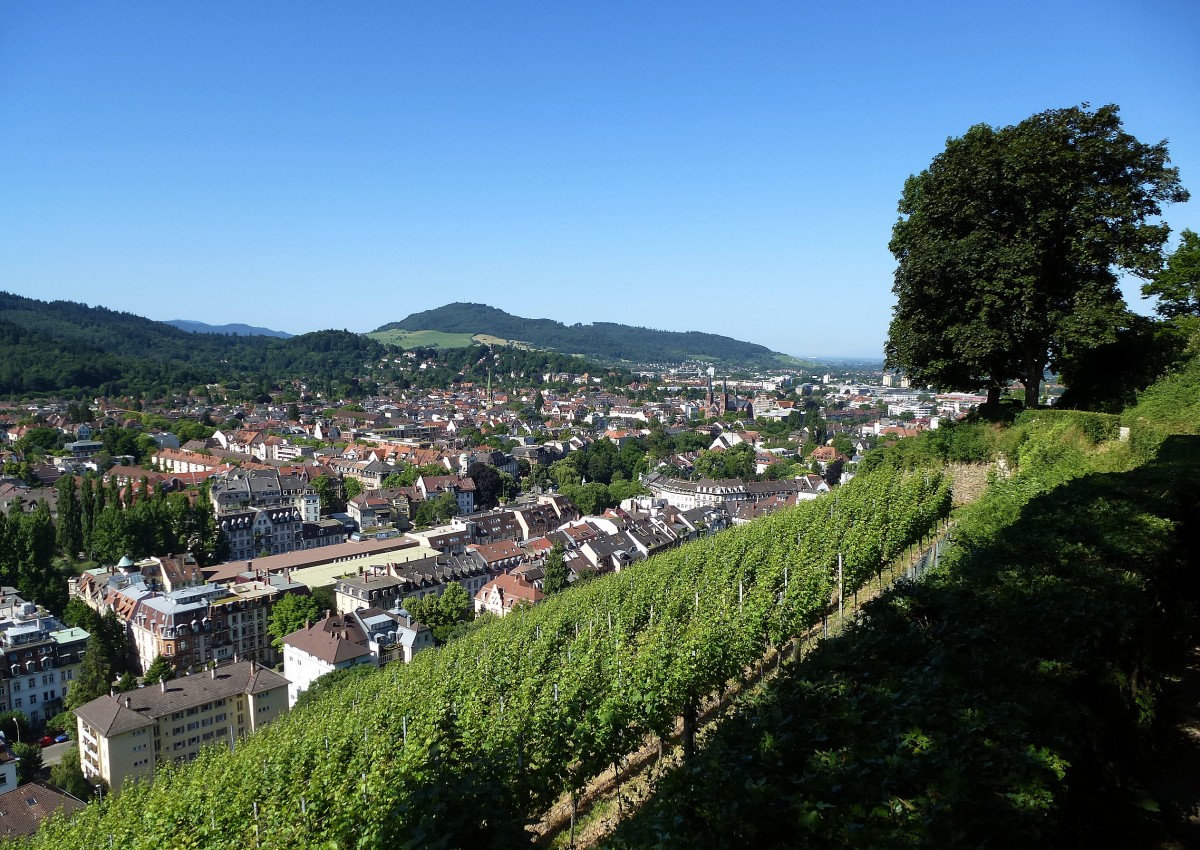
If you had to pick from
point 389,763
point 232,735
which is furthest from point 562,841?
point 232,735

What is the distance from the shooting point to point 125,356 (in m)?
148

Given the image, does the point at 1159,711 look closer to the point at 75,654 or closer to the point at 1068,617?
the point at 1068,617

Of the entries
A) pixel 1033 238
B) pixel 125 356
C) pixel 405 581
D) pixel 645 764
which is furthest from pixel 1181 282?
pixel 125 356

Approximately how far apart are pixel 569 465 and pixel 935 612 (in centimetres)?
6453

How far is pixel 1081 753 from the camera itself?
144 inches

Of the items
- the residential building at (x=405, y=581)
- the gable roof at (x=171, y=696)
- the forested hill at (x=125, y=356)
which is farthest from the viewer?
the forested hill at (x=125, y=356)

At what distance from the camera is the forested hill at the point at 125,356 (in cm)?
10844

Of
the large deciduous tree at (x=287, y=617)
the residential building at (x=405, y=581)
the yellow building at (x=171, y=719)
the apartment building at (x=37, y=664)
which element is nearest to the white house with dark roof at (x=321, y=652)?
the yellow building at (x=171, y=719)

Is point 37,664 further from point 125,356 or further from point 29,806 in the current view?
point 125,356

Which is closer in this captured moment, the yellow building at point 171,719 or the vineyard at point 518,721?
the vineyard at point 518,721

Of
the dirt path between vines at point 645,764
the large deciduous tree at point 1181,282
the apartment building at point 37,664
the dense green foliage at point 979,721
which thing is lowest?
the apartment building at point 37,664

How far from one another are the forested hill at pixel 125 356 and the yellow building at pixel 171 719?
99.4 metres

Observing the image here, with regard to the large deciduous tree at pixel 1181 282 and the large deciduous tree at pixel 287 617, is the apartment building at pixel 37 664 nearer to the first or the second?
the large deciduous tree at pixel 287 617

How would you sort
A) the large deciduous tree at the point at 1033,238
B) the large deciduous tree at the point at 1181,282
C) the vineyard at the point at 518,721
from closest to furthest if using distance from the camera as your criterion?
the vineyard at the point at 518,721
the large deciduous tree at the point at 1033,238
the large deciduous tree at the point at 1181,282
